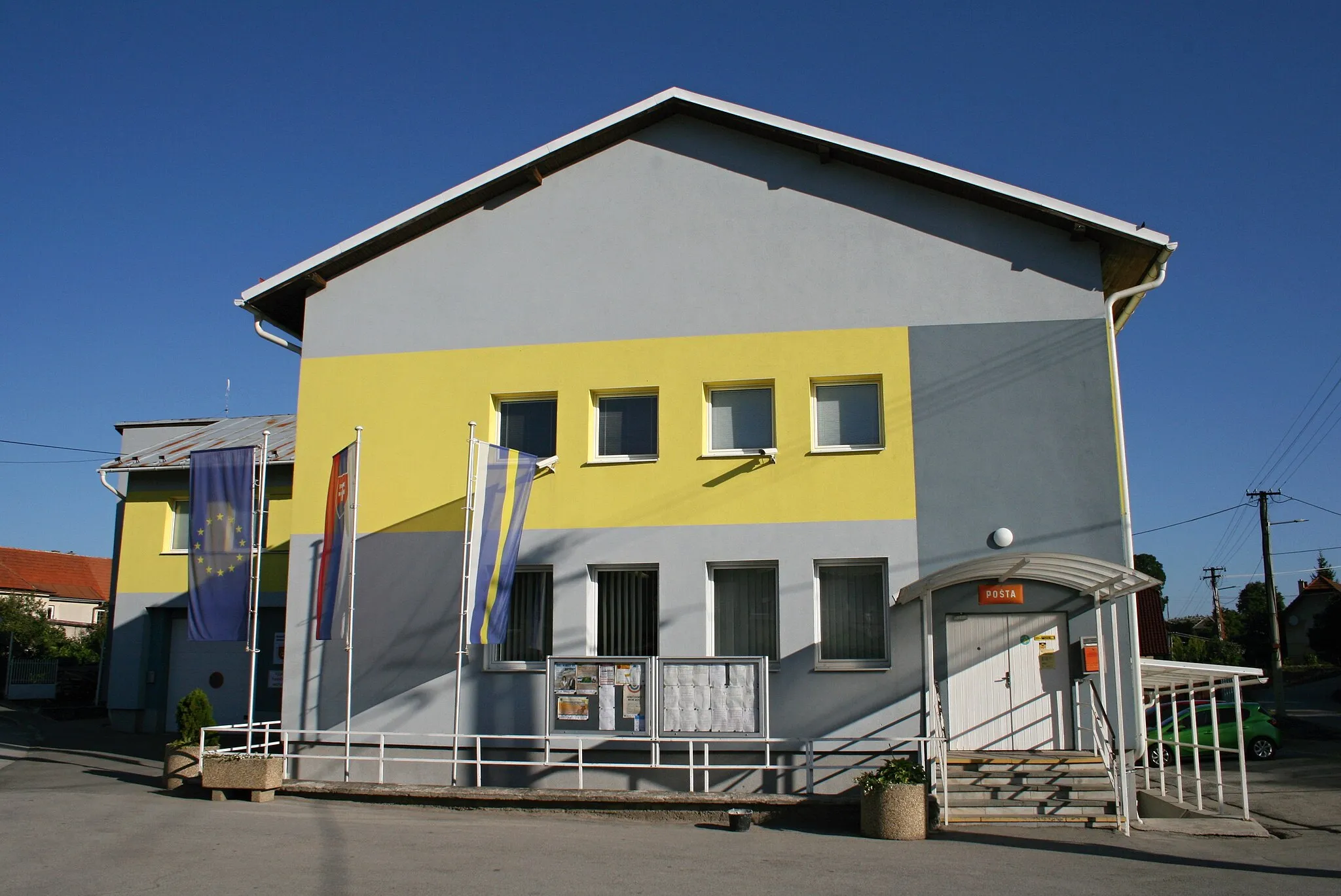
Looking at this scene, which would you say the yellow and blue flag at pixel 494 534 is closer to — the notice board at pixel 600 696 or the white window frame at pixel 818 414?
the notice board at pixel 600 696

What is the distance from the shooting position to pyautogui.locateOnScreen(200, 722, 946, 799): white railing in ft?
42.7

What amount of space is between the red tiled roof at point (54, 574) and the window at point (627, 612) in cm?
4558

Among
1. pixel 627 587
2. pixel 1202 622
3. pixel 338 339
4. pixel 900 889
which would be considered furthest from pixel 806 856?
pixel 1202 622

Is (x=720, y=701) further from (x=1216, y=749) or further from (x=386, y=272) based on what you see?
(x=386, y=272)

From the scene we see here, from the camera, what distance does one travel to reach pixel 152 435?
25.3 m

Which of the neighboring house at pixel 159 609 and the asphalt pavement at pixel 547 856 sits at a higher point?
the neighboring house at pixel 159 609

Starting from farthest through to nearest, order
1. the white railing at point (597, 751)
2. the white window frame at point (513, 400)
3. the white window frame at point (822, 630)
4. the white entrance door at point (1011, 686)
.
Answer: the white window frame at point (513, 400) → the white window frame at point (822, 630) → the white entrance door at point (1011, 686) → the white railing at point (597, 751)

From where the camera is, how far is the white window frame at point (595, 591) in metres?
14.3

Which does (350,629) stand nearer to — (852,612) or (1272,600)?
(852,612)

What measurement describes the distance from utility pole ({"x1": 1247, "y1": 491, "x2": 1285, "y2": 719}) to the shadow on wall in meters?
24.6

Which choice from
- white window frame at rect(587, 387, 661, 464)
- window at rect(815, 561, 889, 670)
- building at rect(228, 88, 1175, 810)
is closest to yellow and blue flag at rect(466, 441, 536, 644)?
building at rect(228, 88, 1175, 810)

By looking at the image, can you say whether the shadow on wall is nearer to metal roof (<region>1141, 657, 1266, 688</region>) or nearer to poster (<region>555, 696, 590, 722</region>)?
metal roof (<region>1141, 657, 1266, 688</region>)

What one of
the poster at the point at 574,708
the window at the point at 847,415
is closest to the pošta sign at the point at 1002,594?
the window at the point at 847,415

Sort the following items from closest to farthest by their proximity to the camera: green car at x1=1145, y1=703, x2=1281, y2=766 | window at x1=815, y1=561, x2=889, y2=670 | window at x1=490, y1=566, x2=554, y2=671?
window at x1=815, y1=561, x2=889, y2=670
window at x1=490, y1=566, x2=554, y2=671
green car at x1=1145, y1=703, x2=1281, y2=766
